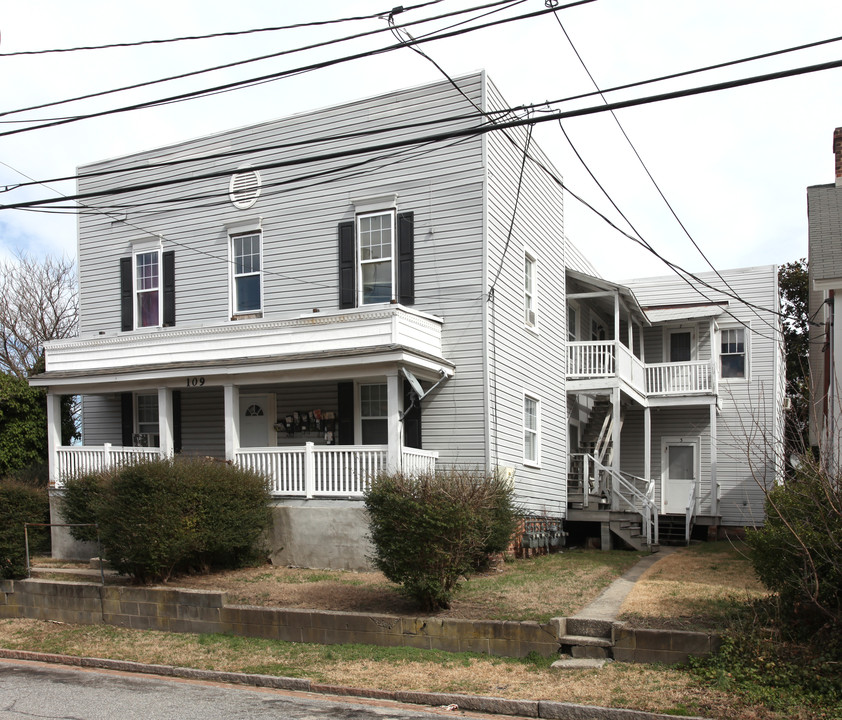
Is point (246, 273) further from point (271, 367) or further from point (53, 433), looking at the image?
point (53, 433)

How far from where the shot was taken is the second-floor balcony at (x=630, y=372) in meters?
22.1

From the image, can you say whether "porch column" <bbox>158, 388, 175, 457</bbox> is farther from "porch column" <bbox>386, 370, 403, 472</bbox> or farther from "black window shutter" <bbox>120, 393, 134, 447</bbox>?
"porch column" <bbox>386, 370, 403, 472</bbox>

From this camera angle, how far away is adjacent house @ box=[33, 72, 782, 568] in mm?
16297

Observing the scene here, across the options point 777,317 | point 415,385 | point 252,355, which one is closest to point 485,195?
point 415,385

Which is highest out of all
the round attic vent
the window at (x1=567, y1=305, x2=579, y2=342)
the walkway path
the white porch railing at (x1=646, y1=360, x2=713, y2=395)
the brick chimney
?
the brick chimney

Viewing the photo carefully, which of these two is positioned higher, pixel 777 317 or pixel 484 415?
pixel 777 317

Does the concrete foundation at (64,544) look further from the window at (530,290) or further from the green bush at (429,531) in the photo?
the window at (530,290)

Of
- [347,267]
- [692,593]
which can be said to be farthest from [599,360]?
[692,593]

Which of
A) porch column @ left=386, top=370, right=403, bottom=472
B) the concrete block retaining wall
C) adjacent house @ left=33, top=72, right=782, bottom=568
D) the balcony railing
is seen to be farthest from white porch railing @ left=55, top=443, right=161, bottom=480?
porch column @ left=386, top=370, right=403, bottom=472

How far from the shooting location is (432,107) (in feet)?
57.5

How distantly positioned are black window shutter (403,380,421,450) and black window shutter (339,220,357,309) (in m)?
2.23

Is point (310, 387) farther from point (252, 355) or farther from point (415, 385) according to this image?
point (415, 385)

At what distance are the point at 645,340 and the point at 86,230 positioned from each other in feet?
56.2

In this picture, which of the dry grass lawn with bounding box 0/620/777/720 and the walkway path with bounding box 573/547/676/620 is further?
the walkway path with bounding box 573/547/676/620
